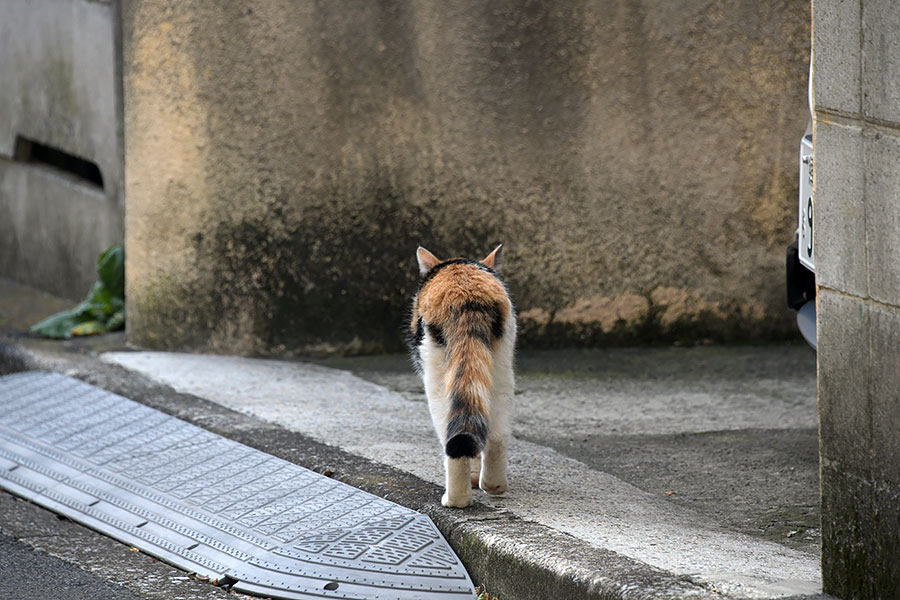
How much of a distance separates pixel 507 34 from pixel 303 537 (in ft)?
10.1

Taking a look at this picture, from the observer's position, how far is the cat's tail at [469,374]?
371cm

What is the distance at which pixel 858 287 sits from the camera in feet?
10.1

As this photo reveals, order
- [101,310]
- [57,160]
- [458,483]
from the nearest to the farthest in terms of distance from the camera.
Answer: [458,483]
[101,310]
[57,160]

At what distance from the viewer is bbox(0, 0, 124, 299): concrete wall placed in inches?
293

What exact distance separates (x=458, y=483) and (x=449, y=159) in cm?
262

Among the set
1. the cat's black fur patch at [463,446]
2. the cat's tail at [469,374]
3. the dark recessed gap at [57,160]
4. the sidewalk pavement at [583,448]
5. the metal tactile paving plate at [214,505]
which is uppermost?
the dark recessed gap at [57,160]

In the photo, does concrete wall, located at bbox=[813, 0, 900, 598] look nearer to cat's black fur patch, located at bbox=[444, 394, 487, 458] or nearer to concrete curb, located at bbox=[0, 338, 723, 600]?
concrete curb, located at bbox=[0, 338, 723, 600]

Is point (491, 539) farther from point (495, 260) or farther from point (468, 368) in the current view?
point (495, 260)

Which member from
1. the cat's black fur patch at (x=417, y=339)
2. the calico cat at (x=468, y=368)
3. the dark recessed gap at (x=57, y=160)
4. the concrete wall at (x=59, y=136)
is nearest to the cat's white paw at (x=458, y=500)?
the calico cat at (x=468, y=368)

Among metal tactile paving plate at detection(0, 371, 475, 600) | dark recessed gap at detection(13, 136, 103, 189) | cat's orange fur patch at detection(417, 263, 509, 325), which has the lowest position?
metal tactile paving plate at detection(0, 371, 475, 600)

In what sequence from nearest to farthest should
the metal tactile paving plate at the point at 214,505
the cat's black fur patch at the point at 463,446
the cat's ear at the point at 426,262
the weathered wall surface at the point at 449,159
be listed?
the cat's black fur patch at the point at 463,446
the metal tactile paving plate at the point at 214,505
the cat's ear at the point at 426,262
the weathered wall surface at the point at 449,159

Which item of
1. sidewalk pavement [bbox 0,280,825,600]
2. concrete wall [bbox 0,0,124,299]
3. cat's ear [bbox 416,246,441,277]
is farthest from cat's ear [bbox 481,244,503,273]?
concrete wall [bbox 0,0,124,299]

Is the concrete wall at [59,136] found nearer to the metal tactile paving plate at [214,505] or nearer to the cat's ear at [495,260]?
the metal tactile paving plate at [214,505]

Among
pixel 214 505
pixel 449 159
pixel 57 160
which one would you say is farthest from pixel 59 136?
pixel 214 505
